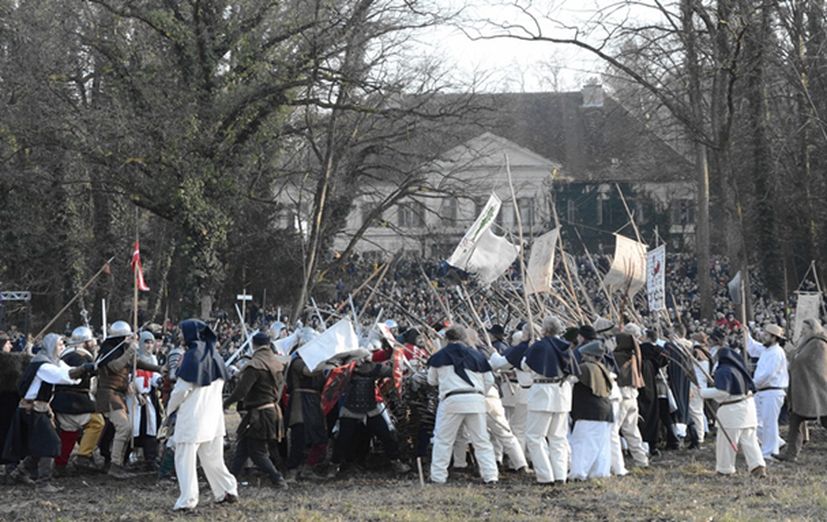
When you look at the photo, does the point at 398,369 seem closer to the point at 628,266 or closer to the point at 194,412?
the point at 194,412

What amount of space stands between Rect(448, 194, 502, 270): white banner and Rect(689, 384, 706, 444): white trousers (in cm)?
378

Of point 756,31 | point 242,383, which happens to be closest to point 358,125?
point 756,31

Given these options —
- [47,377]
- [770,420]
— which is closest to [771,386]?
[770,420]

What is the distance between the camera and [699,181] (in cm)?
3117

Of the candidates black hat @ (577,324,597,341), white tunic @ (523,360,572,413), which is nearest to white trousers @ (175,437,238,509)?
white tunic @ (523,360,572,413)

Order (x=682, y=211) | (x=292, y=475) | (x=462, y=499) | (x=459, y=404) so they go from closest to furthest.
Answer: (x=462, y=499) → (x=459, y=404) → (x=292, y=475) → (x=682, y=211)

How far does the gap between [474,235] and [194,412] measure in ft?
17.9

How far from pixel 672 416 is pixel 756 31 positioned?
1027 cm

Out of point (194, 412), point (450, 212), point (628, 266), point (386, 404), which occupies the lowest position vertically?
point (386, 404)

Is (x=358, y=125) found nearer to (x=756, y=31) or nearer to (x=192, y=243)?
(x=192, y=243)

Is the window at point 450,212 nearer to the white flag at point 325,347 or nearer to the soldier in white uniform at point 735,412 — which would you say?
the white flag at point 325,347

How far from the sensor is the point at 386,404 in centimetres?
1342

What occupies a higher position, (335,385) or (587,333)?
(587,333)

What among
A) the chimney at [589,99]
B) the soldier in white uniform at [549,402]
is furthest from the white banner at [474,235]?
the chimney at [589,99]
